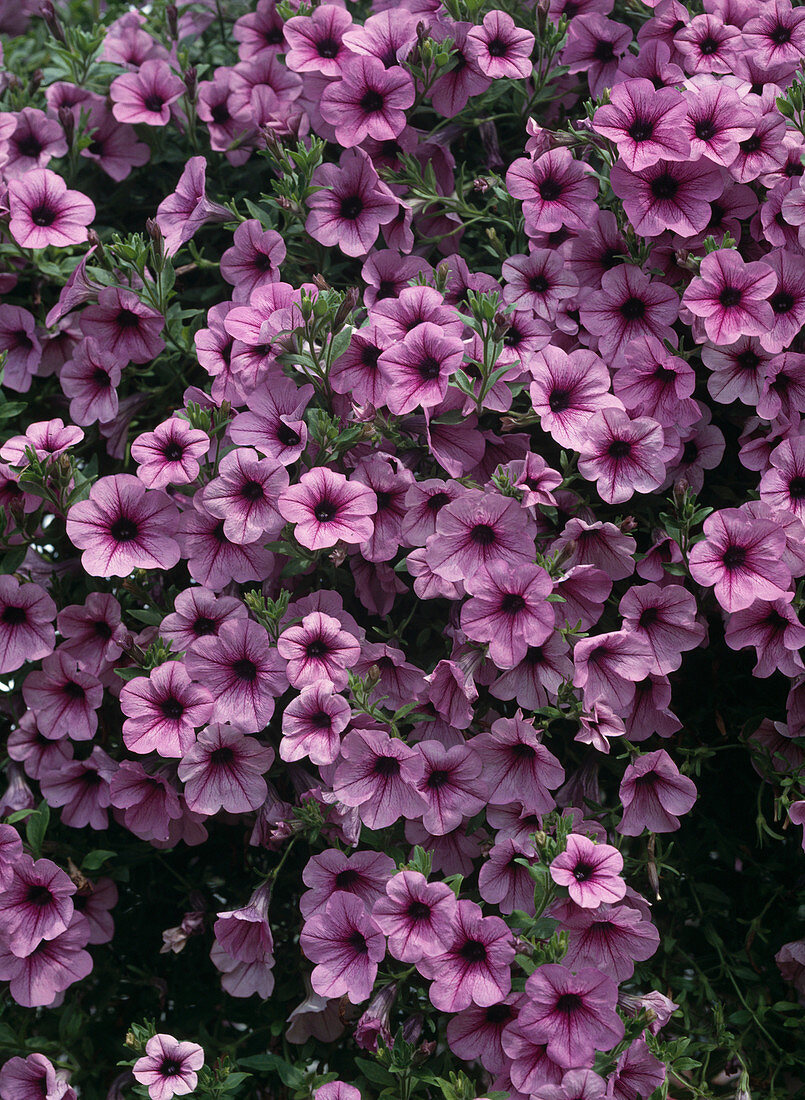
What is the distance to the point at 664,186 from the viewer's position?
1.66 metres

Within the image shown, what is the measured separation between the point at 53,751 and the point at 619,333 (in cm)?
120

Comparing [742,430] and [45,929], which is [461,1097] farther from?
[742,430]

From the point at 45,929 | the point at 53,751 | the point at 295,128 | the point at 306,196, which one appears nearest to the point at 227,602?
the point at 53,751

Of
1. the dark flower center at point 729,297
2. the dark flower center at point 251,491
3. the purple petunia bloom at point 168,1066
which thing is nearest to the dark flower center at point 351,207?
the dark flower center at point 251,491

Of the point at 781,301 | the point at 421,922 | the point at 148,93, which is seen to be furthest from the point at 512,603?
the point at 148,93

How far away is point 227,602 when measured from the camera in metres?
1.61

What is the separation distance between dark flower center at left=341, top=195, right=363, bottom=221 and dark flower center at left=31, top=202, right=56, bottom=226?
56 cm

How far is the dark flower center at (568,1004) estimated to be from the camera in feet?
4.61

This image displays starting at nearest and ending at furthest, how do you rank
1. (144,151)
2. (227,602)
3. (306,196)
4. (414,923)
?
(414,923)
(227,602)
(306,196)
(144,151)

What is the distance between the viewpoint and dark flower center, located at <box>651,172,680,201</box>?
5.43ft

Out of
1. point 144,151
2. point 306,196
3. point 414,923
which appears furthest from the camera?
point 144,151

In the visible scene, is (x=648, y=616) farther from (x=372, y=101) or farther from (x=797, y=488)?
(x=372, y=101)

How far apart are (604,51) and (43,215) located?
3.54ft

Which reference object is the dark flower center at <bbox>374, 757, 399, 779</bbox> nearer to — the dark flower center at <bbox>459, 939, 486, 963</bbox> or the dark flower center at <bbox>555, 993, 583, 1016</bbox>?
the dark flower center at <bbox>459, 939, 486, 963</bbox>
